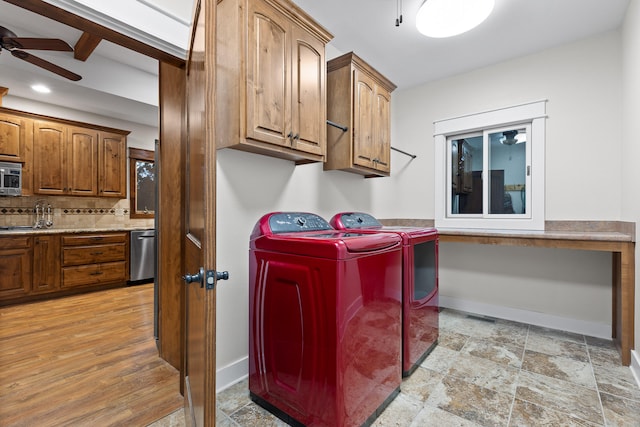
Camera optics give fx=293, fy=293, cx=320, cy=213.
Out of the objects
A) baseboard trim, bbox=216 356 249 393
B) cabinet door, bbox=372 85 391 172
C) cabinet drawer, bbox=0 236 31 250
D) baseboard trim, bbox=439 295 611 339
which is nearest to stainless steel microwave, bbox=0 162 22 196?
cabinet drawer, bbox=0 236 31 250

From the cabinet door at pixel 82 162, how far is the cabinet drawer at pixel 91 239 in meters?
0.63

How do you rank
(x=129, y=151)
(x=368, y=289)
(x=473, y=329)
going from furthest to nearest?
(x=129, y=151) → (x=473, y=329) → (x=368, y=289)

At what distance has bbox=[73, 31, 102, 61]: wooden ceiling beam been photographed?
2596 mm

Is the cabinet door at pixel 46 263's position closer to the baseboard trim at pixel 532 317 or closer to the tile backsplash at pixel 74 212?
the tile backsplash at pixel 74 212

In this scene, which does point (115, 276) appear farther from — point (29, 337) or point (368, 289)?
point (368, 289)

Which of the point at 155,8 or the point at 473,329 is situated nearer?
the point at 155,8

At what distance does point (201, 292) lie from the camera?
0.96m

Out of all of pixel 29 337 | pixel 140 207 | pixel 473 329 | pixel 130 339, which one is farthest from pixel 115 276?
pixel 473 329

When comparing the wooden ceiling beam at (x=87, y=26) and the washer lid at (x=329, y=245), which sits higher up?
the wooden ceiling beam at (x=87, y=26)

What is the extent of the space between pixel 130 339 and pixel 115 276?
212 cm

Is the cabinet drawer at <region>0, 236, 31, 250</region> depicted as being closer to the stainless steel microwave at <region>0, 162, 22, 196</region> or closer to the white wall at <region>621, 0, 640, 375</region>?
the stainless steel microwave at <region>0, 162, 22, 196</region>

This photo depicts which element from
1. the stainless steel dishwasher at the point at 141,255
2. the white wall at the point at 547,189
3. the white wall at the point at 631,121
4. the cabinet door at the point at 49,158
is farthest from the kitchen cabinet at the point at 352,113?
the cabinet door at the point at 49,158

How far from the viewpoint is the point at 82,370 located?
78.0 inches

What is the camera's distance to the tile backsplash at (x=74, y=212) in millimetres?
3820
